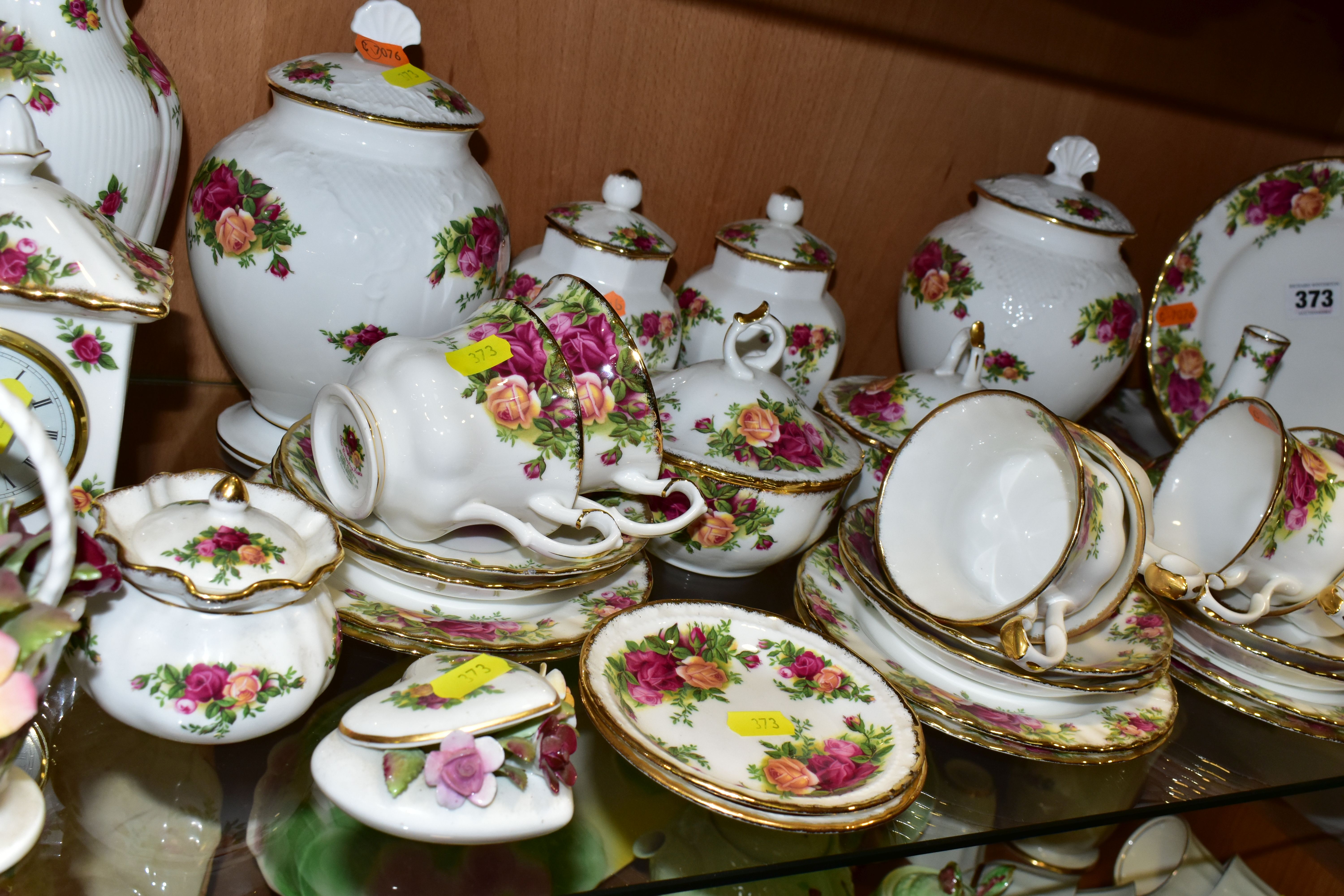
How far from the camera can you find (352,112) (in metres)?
0.77

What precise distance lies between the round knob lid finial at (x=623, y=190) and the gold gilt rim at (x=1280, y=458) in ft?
1.86

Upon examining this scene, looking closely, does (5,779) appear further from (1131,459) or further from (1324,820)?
(1324,820)

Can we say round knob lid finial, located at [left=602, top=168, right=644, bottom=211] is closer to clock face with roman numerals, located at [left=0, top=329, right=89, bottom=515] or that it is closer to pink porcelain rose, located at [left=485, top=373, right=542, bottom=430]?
pink porcelain rose, located at [left=485, top=373, right=542, bottom=430]

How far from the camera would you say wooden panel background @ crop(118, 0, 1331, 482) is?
0.89 meters

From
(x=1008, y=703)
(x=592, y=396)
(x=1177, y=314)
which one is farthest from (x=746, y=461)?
(x=1177, y=314)

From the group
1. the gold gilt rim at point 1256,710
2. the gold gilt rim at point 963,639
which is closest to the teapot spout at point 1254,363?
the gold gilt rim at point 1256,710

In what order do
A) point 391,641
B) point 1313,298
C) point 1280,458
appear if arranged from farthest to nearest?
point 1313,298 < point 1280,458 < point 391,641

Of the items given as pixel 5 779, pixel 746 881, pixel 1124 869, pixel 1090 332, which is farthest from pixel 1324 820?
pixel 5 779

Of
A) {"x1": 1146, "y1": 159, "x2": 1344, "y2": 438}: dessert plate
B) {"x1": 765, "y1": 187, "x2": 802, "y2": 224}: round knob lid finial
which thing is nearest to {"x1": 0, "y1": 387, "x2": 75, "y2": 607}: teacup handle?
{"x1": 765, "y1": 187, "x2": 802, "y2": 224}: round knob lid finial

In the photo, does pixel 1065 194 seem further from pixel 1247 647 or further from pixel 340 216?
pixel 340 216

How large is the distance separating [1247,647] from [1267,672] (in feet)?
0.11

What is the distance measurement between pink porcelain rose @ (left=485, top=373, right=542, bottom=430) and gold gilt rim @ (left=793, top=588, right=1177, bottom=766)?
0.89 ft

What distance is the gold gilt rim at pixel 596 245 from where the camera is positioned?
94 centimetres

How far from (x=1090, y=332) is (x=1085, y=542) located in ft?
1.28
